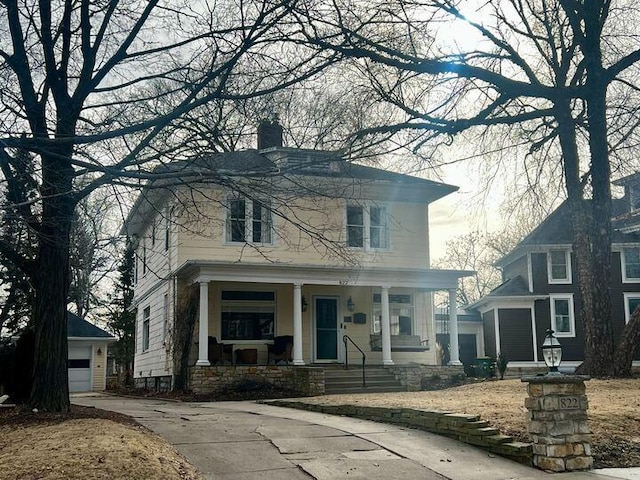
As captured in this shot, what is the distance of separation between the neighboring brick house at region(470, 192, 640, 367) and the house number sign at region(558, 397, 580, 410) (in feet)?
69.3

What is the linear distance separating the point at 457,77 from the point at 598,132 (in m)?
3.39

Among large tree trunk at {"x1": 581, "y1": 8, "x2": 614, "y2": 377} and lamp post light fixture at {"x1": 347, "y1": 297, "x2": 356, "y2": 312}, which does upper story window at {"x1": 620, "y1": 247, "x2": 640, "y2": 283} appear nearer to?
lamp post light fixture at {"x1": 347, "y1": 297, "x2": 356, "y2": 312}

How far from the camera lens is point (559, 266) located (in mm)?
29016

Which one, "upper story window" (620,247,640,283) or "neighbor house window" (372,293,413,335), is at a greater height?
"upper story window" (620,247,640,283)

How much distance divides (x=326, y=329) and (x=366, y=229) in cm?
330

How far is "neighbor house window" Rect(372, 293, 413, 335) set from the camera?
21531mm

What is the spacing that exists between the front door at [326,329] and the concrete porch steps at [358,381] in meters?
1.90

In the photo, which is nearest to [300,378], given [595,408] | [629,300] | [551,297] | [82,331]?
[595,408]

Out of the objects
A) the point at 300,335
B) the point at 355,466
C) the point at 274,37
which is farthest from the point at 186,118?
the point at 300,335

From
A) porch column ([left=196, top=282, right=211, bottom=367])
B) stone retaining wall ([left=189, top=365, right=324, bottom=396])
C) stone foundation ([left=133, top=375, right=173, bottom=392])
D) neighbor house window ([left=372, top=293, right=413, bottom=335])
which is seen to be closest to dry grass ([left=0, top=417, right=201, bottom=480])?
stone retaining wall ([left=189, top=365, right=324, bottom=396])

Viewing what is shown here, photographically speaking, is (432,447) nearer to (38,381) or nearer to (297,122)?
(297,122)

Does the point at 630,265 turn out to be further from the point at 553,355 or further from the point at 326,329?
the point at 553,355

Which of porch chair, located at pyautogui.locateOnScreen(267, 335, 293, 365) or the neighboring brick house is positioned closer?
porch chair, located at pyautogui.locateOnScreen(267, 335, 293, 365)

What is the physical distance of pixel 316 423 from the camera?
10.4m
